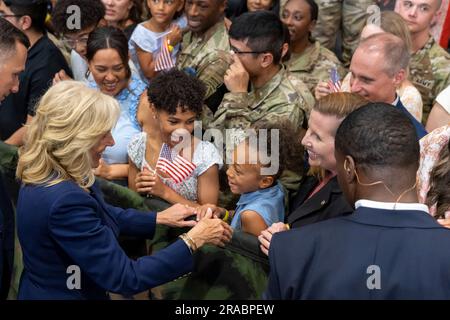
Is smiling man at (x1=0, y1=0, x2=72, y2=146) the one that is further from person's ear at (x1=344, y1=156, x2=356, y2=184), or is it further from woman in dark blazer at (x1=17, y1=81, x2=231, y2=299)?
person's ear at (x1=344, y1=156, x2=356, y2=184)

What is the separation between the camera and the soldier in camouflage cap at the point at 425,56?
18.2 ft

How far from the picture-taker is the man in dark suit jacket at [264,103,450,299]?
2566 mm

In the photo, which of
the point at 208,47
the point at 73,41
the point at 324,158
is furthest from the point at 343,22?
the point at 324,158

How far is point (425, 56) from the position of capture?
5629mm

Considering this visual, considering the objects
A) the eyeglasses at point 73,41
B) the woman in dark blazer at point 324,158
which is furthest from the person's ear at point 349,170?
the eyeglasses at point 73,41

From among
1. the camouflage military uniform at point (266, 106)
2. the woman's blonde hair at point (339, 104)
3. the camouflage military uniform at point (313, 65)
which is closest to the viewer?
the woman's blonde hair at point (339, 104)

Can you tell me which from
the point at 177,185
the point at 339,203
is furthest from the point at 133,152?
the point at 339,203

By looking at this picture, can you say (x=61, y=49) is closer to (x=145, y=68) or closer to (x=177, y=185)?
(x=145, y=68)

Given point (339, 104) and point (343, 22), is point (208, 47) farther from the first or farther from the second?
point (339, 104)

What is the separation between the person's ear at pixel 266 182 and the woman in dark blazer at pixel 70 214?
81cm

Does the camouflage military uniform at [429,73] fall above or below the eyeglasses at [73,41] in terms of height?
above

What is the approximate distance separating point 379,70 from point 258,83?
95 cm

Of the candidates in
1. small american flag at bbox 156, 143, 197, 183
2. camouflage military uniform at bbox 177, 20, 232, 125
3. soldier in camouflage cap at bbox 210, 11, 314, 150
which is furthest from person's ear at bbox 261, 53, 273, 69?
small american flag at bbox 156, 143, 197, 183

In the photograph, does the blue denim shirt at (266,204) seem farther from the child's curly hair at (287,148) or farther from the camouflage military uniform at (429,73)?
the camouflage military uniform at (429,73)
